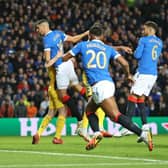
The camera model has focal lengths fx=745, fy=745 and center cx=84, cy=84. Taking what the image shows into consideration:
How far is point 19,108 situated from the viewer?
21750mm

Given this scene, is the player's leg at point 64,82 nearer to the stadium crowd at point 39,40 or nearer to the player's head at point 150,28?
the player's head at point 150,28

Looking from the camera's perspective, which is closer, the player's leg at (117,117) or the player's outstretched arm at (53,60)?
the player's leg at (117,117)

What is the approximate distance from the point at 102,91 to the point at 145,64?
303cm

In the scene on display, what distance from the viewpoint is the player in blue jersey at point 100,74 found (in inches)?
467

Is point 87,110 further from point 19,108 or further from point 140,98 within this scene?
point 19,108

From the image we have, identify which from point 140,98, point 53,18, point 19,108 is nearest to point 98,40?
point 140,98

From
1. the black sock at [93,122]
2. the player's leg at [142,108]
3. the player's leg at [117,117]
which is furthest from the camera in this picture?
the player's leg at [142,108]

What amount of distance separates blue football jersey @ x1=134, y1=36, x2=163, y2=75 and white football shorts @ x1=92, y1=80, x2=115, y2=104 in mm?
2469

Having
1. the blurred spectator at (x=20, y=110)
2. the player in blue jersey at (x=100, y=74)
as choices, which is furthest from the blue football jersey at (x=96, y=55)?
the blurred spectator at (x=20, y=110)

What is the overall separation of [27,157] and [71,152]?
1194 millimetres

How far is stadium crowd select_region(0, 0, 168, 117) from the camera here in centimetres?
2256

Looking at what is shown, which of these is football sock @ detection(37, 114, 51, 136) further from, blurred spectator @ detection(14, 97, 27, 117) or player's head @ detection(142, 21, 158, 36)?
blurred spectator @ detection(14, 97, 27, 117)

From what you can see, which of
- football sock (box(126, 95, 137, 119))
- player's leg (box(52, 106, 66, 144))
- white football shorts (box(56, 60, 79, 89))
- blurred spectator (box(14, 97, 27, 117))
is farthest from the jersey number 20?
blurred spectator (box(14, 97, 27, 117))

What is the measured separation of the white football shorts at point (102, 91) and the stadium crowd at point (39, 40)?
7.64 meters
